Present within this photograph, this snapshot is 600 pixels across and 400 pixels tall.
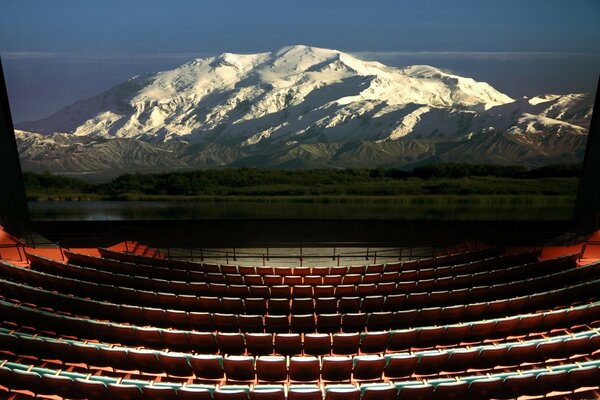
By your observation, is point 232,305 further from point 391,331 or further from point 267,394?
point 267,394

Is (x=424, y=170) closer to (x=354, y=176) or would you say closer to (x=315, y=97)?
(x=354, y=176)

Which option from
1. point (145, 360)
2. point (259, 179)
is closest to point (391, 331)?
point (145, 360)

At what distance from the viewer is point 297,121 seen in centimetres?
1698

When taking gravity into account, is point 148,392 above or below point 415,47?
below

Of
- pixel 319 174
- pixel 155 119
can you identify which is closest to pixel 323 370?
pixel 319 174

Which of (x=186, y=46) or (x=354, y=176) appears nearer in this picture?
(x=186, y=46)

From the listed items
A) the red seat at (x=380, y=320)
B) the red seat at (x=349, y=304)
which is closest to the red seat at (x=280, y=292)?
the red seat at (x=349, y=304)

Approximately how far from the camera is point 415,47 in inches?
572

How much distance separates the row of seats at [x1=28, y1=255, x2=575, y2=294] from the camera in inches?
322

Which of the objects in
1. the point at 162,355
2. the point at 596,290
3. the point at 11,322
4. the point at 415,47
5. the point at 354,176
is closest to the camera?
the point at 162,355

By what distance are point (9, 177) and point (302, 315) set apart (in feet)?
44.3

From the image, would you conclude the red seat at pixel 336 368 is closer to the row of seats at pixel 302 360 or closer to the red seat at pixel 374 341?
the row of seats at pixel 302 360

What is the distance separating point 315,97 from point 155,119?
6.95m

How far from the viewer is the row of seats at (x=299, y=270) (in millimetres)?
9148
